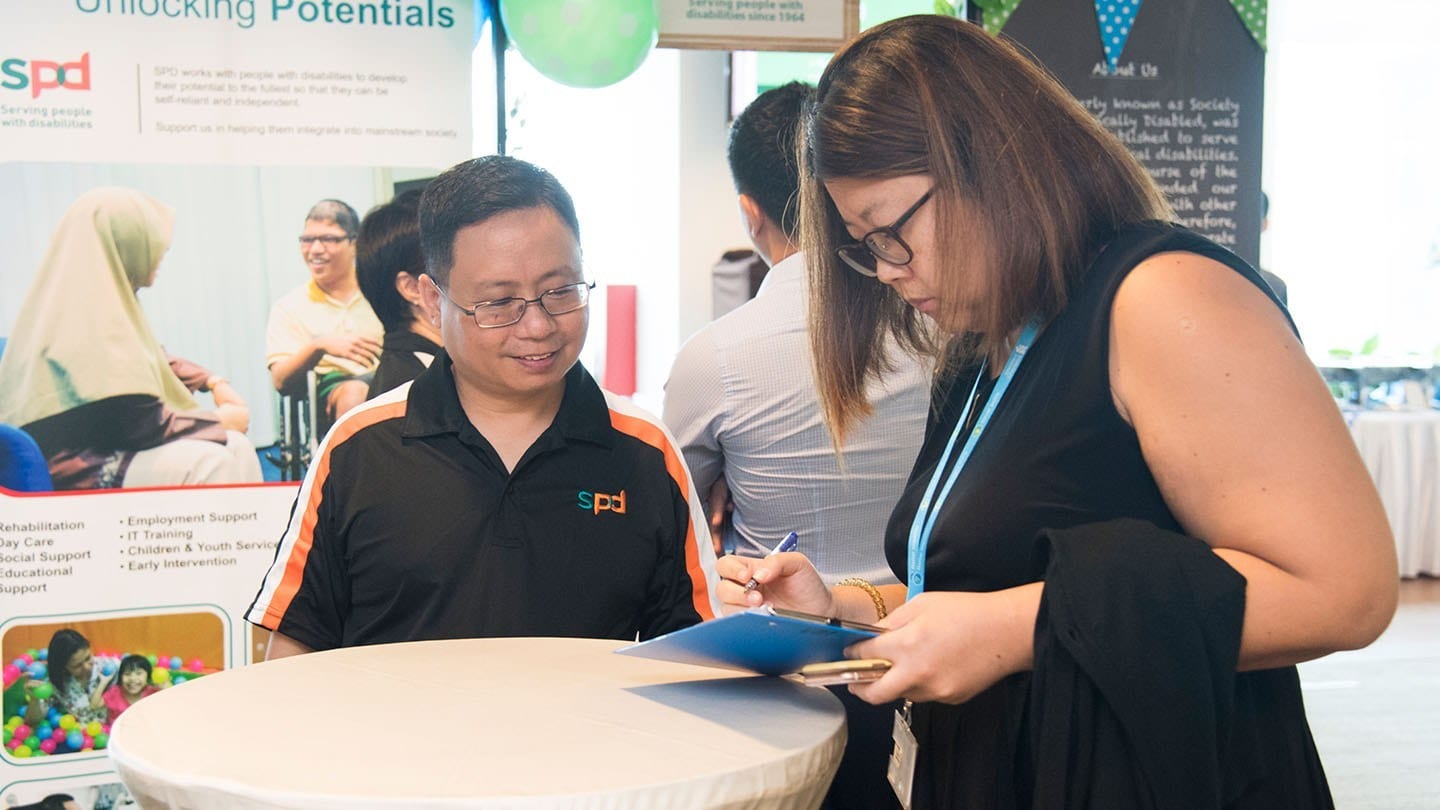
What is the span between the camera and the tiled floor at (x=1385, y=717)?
154 inches

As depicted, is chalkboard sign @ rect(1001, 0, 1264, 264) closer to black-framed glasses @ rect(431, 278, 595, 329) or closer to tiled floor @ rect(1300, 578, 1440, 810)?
tiled floor @ rect(1300, 578, 1440, 810)

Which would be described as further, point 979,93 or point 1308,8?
point 1308,8

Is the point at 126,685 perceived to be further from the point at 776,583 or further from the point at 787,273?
the point at 776,583

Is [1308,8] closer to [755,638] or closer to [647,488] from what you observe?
[647,488]

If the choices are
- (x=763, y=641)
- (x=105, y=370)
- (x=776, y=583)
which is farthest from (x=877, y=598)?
(x=105, y=370)

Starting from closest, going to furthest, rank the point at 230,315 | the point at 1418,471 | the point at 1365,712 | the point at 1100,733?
the point at 1100,733 → the point at 230,315 → the point at 1365,712 → the point at 1418,471

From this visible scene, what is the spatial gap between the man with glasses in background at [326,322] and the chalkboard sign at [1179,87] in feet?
5.93

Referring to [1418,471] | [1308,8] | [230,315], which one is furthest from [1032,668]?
[1308,8]

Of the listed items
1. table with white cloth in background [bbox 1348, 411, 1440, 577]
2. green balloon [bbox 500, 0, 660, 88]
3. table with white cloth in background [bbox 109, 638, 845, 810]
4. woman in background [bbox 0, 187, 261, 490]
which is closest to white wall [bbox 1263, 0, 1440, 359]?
table with white cloth in background [bbox 1348, 411, 1440, 577]

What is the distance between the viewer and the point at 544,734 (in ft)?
3.89

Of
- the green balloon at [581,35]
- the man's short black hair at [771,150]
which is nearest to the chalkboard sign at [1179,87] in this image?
the green balloon at [581,35]

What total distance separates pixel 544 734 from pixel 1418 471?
6.68m

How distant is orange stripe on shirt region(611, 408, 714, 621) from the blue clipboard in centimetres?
53

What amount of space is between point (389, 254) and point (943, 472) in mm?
1922
